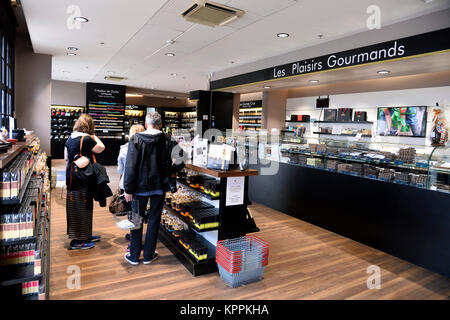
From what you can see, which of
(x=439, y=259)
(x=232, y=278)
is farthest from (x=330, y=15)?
(x=232, y=278)

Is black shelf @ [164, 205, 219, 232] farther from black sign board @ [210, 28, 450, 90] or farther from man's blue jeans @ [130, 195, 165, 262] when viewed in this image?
black sign board @ [210, 28, 450, 90]

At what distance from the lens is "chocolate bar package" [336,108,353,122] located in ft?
24.4

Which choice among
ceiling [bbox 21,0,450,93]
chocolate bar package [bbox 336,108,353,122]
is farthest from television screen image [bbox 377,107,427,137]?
ceiling [bbox 21,0,450,93]

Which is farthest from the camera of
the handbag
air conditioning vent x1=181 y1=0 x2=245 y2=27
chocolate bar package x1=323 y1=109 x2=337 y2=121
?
chocolate bar package x1=323 y1=109 x2=337 y2=121

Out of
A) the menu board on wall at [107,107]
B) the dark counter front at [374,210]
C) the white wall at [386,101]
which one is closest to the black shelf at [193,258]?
the dark counter front at [374,210]

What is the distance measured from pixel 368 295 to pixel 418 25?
333 centimetres

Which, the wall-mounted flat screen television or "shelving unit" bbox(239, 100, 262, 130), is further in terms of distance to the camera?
"shelving unit" bbox(239, 100, 262, 130)

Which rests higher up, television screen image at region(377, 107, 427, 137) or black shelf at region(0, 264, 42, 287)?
television screen image at region(377, 107, 427, 137)

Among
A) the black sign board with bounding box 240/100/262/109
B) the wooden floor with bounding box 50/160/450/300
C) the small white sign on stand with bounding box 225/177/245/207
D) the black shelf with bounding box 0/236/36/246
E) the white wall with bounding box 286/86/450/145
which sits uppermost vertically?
the black sign board with bounding box 240/100/262/109

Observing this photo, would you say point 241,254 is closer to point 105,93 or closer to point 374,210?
point 374,210

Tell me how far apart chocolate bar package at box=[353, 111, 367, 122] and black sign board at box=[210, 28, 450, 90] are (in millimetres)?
2341

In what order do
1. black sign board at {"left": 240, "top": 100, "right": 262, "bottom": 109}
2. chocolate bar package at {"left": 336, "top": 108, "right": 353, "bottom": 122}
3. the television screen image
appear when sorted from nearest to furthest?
1. the television screen image
2. chocolate bar package at {"left": 336, "top": 108, "right": 353, "bottom": 122}
3. black sign board at {"left": 240, "top": 100, "right": 262, "bottom": 109}

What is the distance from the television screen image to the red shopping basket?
4794mm

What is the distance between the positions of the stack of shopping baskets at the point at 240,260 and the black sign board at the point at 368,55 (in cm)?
317
